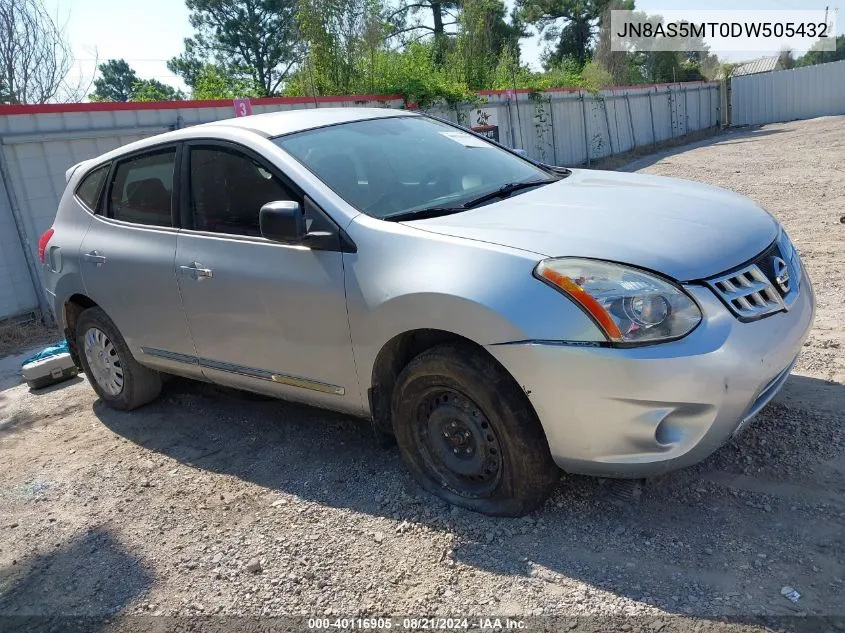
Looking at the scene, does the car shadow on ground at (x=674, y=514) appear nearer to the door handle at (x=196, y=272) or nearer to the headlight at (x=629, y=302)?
the headlight at (x=629, y=302)

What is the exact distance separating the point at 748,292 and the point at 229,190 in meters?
2.63

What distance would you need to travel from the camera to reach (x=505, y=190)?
376 cm

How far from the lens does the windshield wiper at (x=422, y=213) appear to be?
3.38 meters

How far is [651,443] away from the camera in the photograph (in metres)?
2.71

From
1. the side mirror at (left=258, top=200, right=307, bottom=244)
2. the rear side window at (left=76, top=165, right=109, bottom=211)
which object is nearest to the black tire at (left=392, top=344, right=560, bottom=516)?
the side mirror at (left=258, top=200, right=307, bottom=244)

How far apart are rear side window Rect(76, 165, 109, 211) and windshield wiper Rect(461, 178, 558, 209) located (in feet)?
8.87

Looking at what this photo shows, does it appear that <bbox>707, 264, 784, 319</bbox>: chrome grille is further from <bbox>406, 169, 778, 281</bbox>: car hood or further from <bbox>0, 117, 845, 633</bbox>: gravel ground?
<bbox>0, 117, 845, 633</bbox>: gravel ground

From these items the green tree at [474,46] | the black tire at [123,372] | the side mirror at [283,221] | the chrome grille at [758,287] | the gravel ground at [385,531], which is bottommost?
the gravel ground at [385,531]

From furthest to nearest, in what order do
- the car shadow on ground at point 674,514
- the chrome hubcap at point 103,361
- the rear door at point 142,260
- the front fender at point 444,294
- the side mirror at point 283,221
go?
the chrome hubcap at point 103,361, the rear door at point 142,260, the side mirror at point 283,221, the front fender at point 444,294, the car shadow on ground at point 674,514

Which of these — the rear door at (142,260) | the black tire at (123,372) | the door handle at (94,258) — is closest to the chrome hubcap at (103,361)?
the black tire at (123,372)

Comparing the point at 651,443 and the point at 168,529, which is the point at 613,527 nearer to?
the point at 651,443

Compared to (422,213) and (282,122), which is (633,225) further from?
(282,122)

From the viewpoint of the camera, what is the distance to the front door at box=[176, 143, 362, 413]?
345 cm

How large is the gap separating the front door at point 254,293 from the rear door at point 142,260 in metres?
0.16
